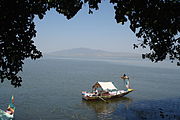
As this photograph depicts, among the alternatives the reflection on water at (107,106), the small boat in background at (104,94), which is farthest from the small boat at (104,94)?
the reflection on water at (107,106)

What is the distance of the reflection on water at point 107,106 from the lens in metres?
29.1

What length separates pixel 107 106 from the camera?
34.1 meters

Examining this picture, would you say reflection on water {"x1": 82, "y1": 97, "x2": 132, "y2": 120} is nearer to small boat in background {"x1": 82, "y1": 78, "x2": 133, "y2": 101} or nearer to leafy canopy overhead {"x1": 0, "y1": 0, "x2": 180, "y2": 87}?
small boat in background {"x1": 82, "y1": 78, "x2": 133, "y2": 101}

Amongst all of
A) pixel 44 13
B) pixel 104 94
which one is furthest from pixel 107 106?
pixel 44 13

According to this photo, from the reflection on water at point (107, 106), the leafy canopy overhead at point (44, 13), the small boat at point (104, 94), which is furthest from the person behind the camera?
the small boat at point (104, 94)

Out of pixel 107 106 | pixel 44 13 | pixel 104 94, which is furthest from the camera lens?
pixel 104 94

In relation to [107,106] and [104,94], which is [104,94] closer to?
[104,94]

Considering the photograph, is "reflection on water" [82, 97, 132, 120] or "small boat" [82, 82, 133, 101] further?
"small boat" [82, 82, 133, 101]

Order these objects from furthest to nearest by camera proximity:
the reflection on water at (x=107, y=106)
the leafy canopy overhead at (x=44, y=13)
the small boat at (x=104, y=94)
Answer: the small boat at (x=104, y=94)
the reflection on water at (x=107, y=106)
the leafy canopy overhead at (x=44, y=13)

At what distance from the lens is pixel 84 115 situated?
2875 cm

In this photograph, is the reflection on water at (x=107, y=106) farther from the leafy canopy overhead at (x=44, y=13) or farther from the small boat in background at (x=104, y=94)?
the leafy canopy overhead at (x=44, y=13)

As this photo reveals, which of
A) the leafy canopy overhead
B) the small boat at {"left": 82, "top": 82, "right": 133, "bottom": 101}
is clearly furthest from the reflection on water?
the leafy canopy overhead

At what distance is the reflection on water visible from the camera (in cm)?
2910

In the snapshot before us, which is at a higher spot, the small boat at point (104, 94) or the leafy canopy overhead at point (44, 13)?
the leafy canopy overhead at point (44, 13)
